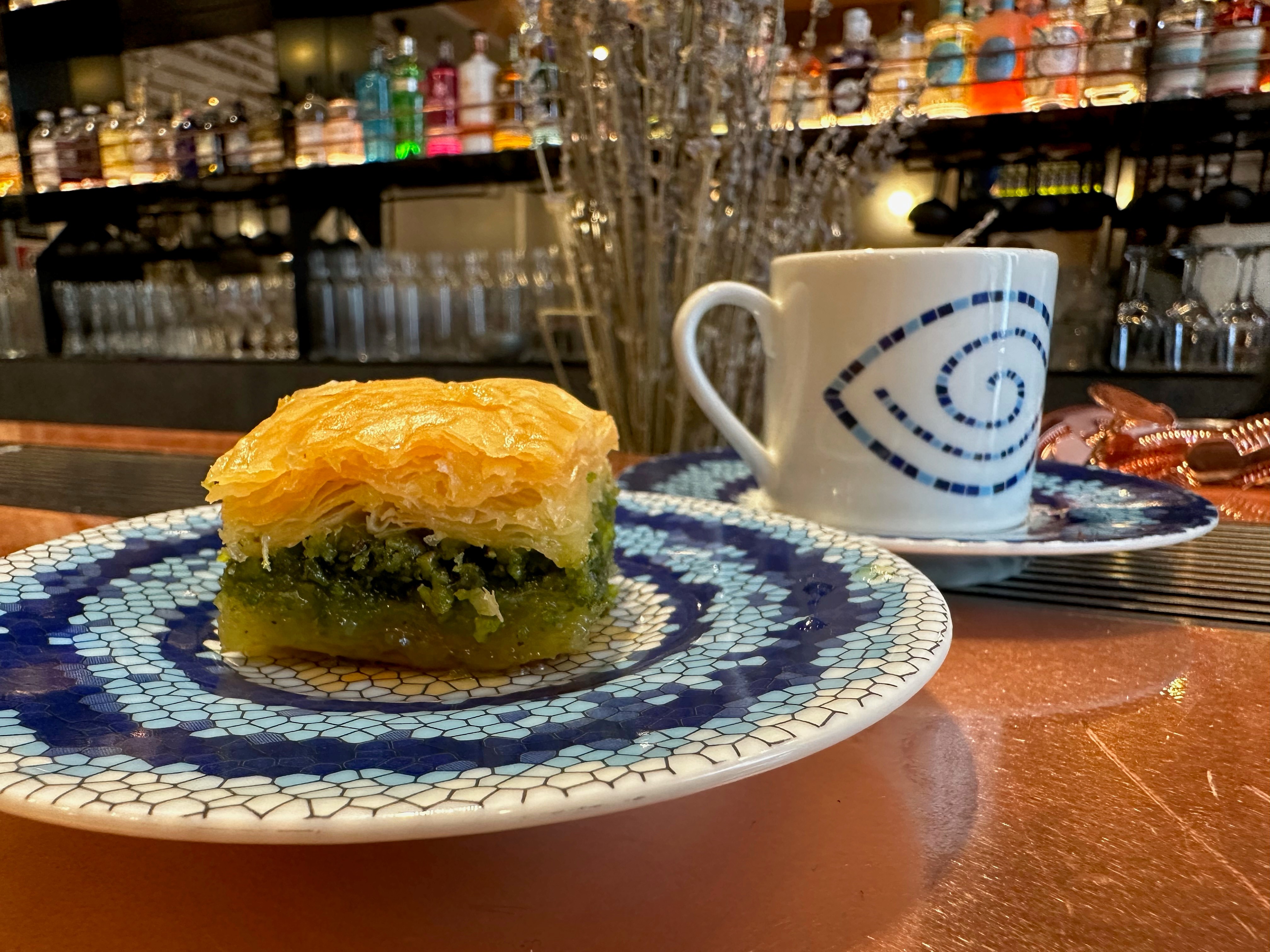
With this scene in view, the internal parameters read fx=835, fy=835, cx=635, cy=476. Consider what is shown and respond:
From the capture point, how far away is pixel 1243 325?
70.0 inches

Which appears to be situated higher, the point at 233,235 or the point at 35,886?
the point at 233,235

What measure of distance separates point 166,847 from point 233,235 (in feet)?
9.31

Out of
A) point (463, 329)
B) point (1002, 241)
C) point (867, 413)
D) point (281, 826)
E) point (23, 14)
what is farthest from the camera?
point (23, 14)

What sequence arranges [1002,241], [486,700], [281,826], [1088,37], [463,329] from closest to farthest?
[281,826], [486,700], [1088,37], [1002,241], [463,329]

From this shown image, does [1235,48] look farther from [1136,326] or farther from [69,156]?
[69,156]

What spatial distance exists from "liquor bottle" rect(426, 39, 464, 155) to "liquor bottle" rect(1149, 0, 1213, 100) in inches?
59.6

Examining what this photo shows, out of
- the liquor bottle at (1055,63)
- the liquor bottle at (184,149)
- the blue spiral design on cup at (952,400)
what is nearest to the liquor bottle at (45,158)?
the liquor bottle at (184,149)

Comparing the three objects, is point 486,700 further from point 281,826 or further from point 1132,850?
point 1132,850

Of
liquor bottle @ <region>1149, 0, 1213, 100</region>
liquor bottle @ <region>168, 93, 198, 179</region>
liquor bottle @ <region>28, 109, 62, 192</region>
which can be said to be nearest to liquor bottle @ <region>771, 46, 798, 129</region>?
liquor bottle @ <region>1149, 0, 1213, 100</region>

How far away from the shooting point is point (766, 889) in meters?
0.27

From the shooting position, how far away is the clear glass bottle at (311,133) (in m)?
2.23

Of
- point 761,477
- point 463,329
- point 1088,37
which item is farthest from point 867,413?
point 463,329

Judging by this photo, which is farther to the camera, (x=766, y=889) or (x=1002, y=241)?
(x=1002, y=241)

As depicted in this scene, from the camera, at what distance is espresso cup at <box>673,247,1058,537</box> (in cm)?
53
